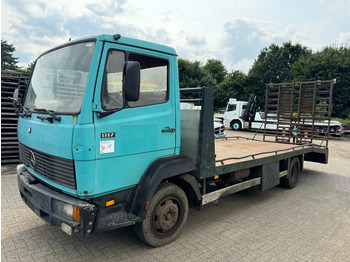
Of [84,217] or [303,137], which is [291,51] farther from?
[84,217]

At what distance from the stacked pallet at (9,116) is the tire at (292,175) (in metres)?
7.50

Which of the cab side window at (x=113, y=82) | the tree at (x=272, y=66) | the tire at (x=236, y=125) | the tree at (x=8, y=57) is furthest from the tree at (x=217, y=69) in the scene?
the cab side window at (x=113, y=82)

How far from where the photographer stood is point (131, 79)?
2.64 metres

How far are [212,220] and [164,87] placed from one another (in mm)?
2497

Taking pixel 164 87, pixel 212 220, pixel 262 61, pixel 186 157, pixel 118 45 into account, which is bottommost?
pixel 212 220

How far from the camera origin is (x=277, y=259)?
10.5 feet

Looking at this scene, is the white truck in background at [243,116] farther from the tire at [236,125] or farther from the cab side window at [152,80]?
the cab side window at [152,80]

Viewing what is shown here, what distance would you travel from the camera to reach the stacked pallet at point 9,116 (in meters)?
7.06

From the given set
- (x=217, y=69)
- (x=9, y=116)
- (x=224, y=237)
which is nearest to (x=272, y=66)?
(x=217, y=69)

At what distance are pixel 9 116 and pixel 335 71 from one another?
3073 centimetres

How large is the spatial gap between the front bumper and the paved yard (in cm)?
63

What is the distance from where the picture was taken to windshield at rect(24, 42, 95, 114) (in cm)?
275

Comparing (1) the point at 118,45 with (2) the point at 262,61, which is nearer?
(1) the point at 118,45

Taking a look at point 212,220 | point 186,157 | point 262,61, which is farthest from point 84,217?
point 262,61
